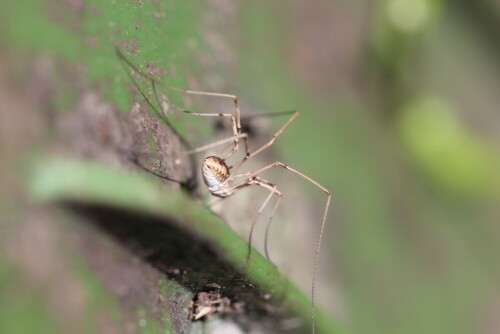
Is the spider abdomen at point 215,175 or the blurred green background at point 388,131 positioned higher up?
the blurred green background at point 388,131

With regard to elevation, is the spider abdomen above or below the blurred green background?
below

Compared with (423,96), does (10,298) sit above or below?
below

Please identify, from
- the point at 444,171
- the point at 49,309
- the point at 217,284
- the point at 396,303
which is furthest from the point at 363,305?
the point at 217,284

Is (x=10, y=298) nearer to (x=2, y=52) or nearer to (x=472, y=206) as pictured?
(x=2, y=52)

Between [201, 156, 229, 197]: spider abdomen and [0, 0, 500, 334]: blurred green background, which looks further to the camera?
[0, 0, 500, 334]: blurred green background

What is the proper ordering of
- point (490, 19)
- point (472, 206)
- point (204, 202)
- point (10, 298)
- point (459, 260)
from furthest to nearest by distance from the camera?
point (490, 19), point (472, 206), point (459, 260), point (10, 298), point (204, 202)
